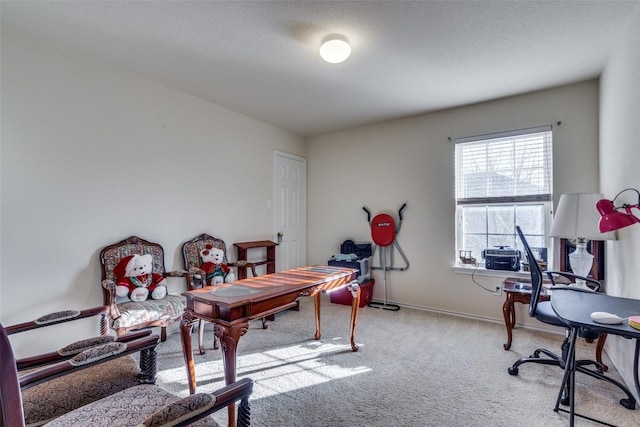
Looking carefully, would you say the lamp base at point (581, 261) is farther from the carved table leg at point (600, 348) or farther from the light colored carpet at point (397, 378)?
the light colored carpet at point (397, 378)

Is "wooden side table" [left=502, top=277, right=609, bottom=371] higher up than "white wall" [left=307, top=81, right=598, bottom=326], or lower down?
lower down

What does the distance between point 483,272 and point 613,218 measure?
1789 mm

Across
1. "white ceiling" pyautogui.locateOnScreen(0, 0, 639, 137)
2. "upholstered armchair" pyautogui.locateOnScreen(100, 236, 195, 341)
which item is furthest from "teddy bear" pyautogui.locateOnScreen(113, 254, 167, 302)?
"white ceiling" pyautogui.locateOnScreen(0, 0, 639, 137)

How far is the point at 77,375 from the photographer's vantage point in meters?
1.41

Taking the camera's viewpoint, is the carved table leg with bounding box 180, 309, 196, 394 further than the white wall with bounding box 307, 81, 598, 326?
No

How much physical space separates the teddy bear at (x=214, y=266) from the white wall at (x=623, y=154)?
329cm

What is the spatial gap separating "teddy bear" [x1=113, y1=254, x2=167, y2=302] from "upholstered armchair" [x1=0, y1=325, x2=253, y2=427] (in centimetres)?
Result: 127

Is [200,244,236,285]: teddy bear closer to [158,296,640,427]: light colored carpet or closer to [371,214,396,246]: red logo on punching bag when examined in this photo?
[158,296,640,427]: light colored carpet

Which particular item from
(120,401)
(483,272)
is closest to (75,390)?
(120,401)

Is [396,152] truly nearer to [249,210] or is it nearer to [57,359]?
[249,210]

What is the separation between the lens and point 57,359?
126 centimetres

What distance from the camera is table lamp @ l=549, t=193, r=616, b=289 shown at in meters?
2.27

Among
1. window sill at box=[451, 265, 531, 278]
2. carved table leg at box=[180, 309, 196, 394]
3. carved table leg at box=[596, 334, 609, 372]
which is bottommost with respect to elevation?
carved table leg at box=[596, 334, 609, 372]

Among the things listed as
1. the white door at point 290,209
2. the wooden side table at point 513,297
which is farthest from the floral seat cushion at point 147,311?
the wooden side table at point 513,297
